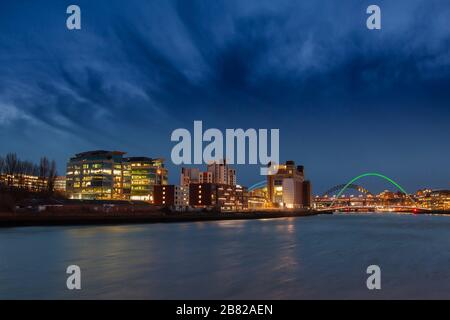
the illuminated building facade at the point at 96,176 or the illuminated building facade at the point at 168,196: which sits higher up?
the illuminated building facade at the point at 96,176

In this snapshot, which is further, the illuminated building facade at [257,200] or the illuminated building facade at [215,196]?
the illuminated building facade at [257,200]

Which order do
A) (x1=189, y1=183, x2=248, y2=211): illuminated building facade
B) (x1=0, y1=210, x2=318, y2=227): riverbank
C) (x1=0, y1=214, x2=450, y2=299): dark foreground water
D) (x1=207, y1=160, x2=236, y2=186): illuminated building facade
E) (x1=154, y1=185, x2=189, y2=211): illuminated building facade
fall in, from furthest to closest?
(x1=207, y1=160, x2=236, y2=186): illuminated building facade
(x1=189, y1=183, x2=248, y2=211): illuminated building facade
(x1=154, y1=185, x2=189, y2=211): illuminated building facade
(x1=0, y1=210, x2=318, y2=227): riverbank
(x1=0, y1=214, x2=450, y2=299): dark foreground water

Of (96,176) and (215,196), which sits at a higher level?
(96,176)

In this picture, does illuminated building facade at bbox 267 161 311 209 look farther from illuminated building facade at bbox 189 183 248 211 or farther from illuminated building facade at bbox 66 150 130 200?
illuminated building facade at bbox 66 150 130 200

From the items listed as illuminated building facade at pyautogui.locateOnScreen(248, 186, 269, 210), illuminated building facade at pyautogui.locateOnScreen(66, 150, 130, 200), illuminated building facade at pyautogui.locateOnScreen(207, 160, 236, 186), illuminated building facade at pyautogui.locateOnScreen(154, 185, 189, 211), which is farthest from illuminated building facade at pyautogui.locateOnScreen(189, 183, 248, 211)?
illuminated building facade at pyautogui.locateOnScreen(207, 160, 236, 186)

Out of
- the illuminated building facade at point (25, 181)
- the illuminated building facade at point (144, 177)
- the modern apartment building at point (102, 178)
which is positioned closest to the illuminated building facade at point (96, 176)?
the modern apartment building at point (102, 178)

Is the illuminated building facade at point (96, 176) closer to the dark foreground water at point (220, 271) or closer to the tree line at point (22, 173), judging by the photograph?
the tree line at point (22, 173)

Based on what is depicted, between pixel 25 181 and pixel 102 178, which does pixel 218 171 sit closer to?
pixel 102 178

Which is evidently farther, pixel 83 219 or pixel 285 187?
pixel 285 187

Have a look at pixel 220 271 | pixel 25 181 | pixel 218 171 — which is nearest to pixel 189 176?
pixel 218 171

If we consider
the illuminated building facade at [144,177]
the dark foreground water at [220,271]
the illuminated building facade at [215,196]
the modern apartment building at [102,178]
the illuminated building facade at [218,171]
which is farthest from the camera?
the illuminated building facade at [218,171]

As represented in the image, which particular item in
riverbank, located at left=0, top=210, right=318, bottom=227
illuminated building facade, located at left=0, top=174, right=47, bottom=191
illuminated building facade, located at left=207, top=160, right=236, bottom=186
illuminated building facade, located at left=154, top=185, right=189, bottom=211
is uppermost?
illuminated building facade, located at left=207, top=160, right=236, bottom=186
